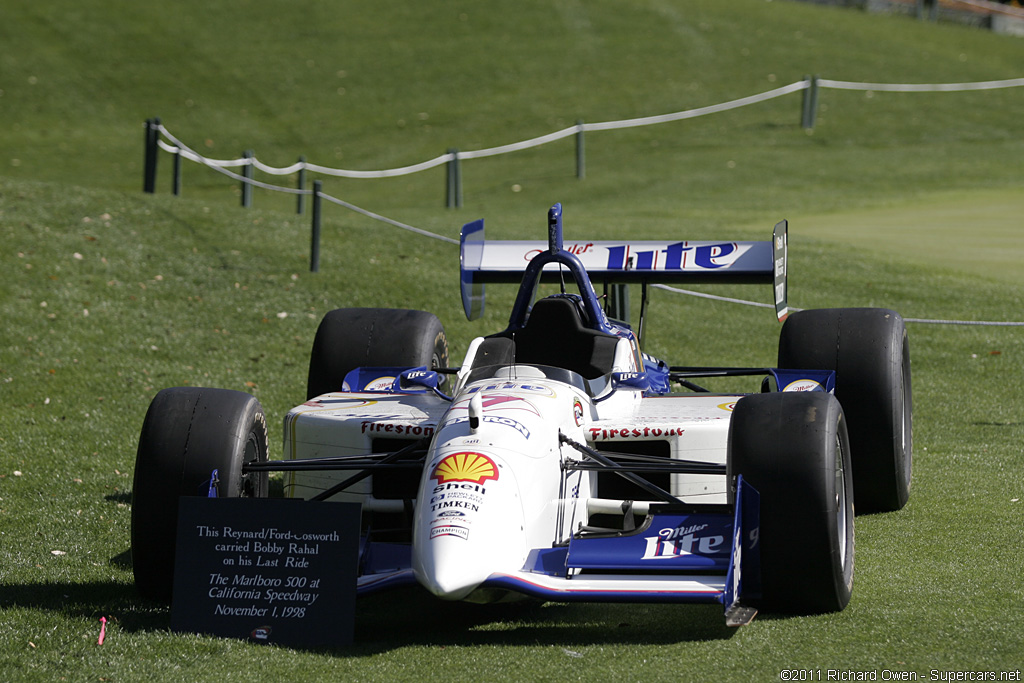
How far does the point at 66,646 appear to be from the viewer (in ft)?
16.2

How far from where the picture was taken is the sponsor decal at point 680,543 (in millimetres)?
5156

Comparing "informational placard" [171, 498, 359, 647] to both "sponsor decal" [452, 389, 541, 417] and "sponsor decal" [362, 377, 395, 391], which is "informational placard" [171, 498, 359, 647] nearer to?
"sponsor decal" [452, 389, 541, 417]

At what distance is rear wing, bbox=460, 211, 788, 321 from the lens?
A: 7910mm

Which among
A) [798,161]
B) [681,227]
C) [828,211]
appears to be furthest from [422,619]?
[798,161]

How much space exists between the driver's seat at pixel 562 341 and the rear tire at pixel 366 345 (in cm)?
117

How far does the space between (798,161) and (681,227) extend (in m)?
7.46

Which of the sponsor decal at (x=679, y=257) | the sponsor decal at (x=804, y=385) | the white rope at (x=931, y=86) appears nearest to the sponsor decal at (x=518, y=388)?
the sponsor decal at (x=804, y=385)

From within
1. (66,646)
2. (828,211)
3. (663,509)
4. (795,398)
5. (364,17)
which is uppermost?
(364,17)

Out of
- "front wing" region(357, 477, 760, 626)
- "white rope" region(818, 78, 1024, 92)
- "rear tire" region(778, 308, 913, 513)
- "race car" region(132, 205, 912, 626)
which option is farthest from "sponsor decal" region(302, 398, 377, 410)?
"white rope" region(818, 78, 1024, 92)

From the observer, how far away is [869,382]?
723 centimetres

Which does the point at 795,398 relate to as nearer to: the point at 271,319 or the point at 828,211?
the point at 271,319

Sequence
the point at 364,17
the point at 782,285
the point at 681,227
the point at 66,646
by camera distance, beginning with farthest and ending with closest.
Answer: the point at 364,17 < the point at 681,227 < the point at 782,285 < the point at 66,646

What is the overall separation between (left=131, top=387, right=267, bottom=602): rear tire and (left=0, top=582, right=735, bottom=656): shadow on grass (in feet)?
0.71

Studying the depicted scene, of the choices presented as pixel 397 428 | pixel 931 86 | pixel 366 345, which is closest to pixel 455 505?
pixel 397 428
